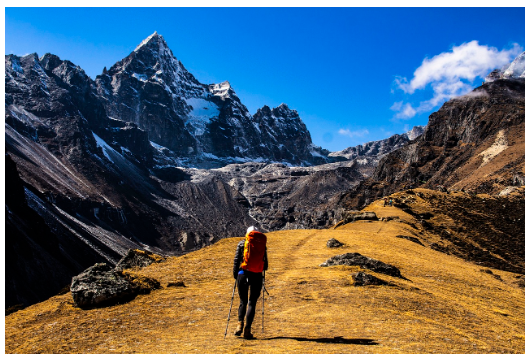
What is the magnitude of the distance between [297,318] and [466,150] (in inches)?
4895

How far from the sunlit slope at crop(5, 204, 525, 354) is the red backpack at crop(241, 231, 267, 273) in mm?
1640

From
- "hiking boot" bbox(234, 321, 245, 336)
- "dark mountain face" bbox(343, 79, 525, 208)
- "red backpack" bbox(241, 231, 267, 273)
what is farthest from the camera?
"dark mountain face" bbox(343, 79, 525, 208)

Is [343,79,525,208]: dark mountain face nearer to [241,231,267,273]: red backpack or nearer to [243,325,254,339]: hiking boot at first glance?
[241,231,267,273]: red backpack

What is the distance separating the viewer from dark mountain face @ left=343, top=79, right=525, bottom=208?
90562mm

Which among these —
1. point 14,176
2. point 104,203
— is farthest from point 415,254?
point 104,203

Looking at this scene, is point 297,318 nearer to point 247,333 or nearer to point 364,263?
point 247,333

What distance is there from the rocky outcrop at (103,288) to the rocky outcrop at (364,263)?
8145mm

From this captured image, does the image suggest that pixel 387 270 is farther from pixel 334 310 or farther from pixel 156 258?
pixel 156 258

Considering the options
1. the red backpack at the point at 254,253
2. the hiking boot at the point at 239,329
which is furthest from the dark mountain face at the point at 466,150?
the hiking boot at the point at 239,329

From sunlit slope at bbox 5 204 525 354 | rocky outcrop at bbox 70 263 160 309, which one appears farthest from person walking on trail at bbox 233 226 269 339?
rocky outcrop at bbox 70 263 160 309

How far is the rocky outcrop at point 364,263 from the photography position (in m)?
17.0

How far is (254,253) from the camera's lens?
10414mm

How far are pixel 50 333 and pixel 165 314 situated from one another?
2917 millimetres

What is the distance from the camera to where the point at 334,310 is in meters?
11.9
